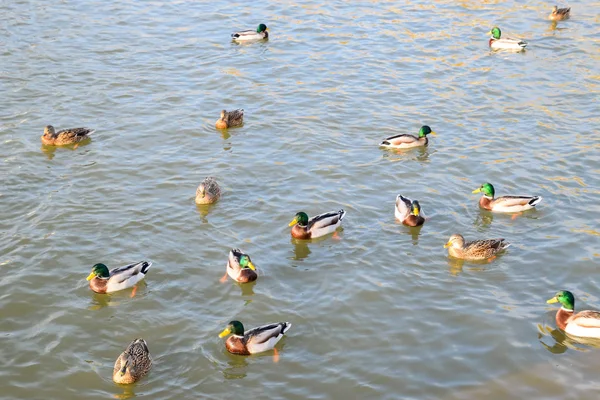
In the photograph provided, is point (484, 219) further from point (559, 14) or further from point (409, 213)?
point (559, 14)

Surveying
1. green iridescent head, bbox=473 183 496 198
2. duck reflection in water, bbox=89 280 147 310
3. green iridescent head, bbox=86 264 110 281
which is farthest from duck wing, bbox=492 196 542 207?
green iridescent head, bbox=86 264 110 281

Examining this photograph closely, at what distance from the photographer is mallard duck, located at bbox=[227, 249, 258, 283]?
14273mm

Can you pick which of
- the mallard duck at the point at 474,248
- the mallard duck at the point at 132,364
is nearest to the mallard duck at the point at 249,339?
the mallard duck at the point at 132,364

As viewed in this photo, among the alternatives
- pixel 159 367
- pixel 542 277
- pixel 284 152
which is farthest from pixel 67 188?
pixel 542 277

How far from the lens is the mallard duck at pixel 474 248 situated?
49.3 feet

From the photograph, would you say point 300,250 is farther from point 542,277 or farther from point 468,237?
point 542,277

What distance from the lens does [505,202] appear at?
16672mm

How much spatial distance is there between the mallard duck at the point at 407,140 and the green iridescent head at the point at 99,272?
7820 millimetres

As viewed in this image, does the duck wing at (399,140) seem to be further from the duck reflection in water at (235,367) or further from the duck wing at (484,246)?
the duck reflection in water at (235,367)

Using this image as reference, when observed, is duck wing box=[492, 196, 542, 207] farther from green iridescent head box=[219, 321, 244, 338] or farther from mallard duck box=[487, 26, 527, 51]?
mallard duck box=[487, 26, 527, 51]

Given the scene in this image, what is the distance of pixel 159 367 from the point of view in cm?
1244

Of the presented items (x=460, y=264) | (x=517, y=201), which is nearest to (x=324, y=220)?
(x=460, y=264)

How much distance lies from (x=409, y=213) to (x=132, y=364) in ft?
21.3

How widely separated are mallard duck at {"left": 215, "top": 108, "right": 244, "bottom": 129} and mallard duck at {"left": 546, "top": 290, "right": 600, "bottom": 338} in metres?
9.33
